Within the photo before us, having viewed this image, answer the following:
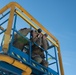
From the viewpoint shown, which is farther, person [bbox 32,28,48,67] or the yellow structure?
person [bbox 32,28,48,67]

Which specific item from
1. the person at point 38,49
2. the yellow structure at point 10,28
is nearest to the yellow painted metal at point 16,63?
the yellow structure at point 10,28

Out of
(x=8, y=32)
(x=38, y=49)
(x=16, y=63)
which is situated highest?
(x=38, y=49)

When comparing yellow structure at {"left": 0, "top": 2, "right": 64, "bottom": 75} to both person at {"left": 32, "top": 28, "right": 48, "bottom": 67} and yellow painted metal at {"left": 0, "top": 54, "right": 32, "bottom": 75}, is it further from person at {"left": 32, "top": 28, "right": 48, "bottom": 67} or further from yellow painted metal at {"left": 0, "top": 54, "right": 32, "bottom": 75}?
person at {"left": 32, "top": 28, "right": 48, "bottom": 67}

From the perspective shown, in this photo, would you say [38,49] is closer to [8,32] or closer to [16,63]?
[16,63]

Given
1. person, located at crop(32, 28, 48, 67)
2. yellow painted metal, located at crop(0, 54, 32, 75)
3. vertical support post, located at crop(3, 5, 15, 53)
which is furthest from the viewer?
person, located at crop(32, 28, 48, 67)

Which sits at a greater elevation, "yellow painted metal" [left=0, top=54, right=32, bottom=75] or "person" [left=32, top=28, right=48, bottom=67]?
"person" [left=32, top=28, right=48, bottom=67]

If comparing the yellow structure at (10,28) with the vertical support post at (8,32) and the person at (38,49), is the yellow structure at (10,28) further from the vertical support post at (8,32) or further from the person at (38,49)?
the person at (38,49)

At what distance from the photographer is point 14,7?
8797 mm

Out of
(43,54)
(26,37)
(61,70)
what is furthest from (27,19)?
(61,70)

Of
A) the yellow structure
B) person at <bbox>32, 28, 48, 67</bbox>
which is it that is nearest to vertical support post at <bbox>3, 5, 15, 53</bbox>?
the yellow structure

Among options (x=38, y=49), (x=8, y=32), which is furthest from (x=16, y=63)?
(x=38, y=49)

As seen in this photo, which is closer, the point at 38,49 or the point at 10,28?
the point at 10,28

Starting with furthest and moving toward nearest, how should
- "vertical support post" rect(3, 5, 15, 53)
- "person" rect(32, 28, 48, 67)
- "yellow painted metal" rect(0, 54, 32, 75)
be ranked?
"person" rect(32, 28, 48, 67) < "vertical support post" rect(3, 5, 15, 53) < "yellow painted metal" rect(0, 54, 32, 75)

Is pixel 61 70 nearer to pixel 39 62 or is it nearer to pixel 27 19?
pixel 39 62
